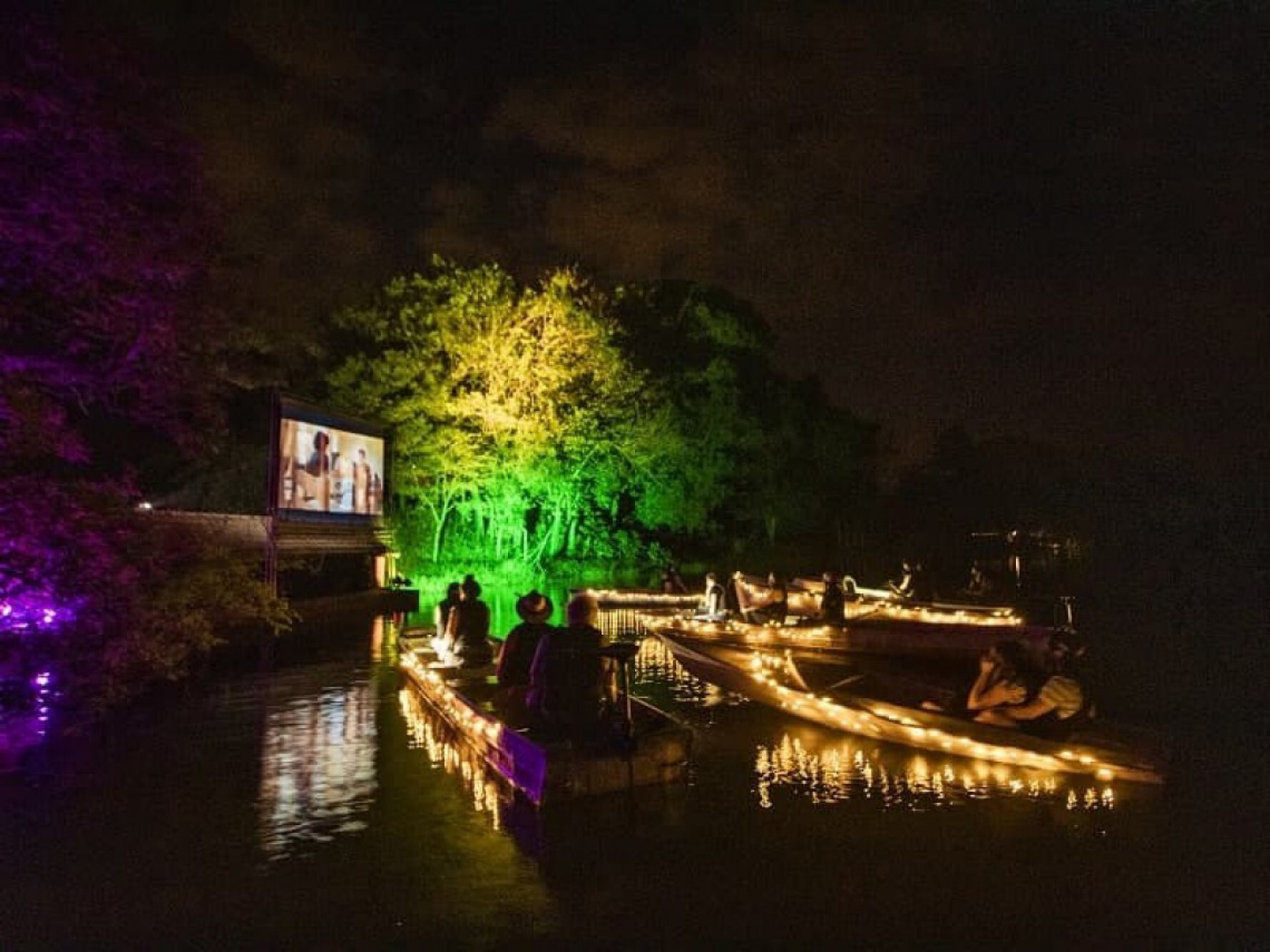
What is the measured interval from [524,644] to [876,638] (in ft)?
29.5

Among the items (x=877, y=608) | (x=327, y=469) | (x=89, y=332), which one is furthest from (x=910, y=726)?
(x=327, y=469)

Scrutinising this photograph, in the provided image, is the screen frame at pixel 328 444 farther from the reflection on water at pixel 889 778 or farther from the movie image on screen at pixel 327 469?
the reflection on water at pixel 889 778

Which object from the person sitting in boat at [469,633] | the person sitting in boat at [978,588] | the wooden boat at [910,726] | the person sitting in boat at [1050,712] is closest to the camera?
the wooden boat at [910,726]

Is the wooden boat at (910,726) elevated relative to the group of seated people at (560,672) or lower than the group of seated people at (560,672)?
lower

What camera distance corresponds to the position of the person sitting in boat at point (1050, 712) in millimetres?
8812

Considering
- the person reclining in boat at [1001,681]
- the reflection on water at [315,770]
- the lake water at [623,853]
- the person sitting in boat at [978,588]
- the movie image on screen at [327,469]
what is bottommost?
the lake water at [623,853]

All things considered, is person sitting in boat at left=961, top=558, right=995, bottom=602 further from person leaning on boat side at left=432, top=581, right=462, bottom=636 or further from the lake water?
person leaning on boat side at left=432, top=581, right=462, bottom=636

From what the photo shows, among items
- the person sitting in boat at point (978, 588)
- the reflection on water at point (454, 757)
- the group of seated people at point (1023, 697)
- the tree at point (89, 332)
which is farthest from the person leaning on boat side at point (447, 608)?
the person sitting in boat at point (978, 588)

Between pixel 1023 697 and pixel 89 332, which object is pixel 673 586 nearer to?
pixel 1023 697

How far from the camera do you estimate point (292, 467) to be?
20.3 m

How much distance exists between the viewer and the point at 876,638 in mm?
16391

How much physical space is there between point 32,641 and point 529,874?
6.41 meters

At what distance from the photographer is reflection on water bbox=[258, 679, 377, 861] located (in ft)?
23.1

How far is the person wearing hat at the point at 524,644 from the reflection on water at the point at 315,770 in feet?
4.78
